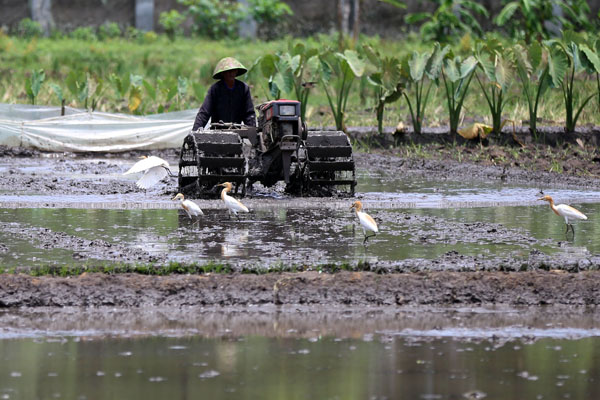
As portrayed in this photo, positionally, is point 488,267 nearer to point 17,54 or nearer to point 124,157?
point 124,157

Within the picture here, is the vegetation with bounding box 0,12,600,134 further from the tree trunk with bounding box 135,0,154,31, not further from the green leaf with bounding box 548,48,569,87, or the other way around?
the tree trunk with bounding box 135,0,154,31

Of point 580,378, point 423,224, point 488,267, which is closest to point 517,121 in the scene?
point 423,224

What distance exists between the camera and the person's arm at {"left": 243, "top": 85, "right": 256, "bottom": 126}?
12.8m

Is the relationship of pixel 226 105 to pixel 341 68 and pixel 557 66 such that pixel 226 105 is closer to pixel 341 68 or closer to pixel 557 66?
pixel 341 68

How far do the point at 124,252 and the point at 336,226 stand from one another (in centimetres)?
241

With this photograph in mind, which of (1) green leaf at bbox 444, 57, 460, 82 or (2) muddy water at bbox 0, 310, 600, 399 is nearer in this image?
(2) muddy water at bbox 0, 310, 600, 399

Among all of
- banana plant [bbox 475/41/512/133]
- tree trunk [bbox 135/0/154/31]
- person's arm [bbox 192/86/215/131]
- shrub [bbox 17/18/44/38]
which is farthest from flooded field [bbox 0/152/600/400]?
tree trunk [bbox 135/0/154/31]

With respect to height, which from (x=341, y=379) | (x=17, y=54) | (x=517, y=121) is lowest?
(x=341, y=379)

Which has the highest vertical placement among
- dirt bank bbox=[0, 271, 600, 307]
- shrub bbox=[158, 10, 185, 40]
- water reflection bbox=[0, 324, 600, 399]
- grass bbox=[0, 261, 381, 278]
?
shrub bbox=[158, 10, 185, 40]

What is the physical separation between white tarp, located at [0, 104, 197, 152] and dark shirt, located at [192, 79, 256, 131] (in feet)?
21.0

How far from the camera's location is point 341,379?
16.4ft

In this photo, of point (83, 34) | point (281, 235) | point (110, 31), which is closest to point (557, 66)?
point (281, 235)

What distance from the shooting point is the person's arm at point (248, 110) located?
12.8 meters

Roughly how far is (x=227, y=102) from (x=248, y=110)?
0.88 feet
